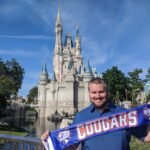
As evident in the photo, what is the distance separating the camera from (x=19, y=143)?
5793 millimetres

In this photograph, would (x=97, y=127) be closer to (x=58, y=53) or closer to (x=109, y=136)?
(x=109, y=136)

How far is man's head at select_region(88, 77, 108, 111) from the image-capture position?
14.6ft

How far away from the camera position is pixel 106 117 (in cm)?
450

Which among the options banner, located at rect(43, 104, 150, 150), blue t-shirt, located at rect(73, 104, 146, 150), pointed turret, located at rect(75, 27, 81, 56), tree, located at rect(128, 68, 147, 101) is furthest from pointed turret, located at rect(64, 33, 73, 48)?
blue t-shirt, located at rect(73, 104, 146, 150)

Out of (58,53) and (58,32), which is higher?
(58,32)

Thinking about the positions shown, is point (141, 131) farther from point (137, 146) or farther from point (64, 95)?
point (64, 95)

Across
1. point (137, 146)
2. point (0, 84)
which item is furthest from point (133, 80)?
point (137, 146)

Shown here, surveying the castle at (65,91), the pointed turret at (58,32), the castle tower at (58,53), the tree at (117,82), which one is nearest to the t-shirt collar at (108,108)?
the tree at (117,82)

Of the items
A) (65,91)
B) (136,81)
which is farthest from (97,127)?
(65,91)

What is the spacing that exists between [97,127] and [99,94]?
455mm

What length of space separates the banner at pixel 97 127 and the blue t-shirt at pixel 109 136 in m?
0.06

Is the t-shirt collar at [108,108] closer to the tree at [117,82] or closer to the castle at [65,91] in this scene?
the tree at [117,82]

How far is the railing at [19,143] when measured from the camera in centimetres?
534

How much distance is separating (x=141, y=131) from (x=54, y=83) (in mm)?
96409
